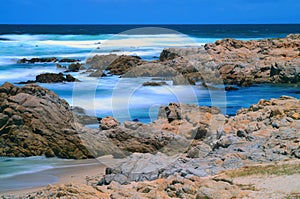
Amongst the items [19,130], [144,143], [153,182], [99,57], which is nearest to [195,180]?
[153,182]

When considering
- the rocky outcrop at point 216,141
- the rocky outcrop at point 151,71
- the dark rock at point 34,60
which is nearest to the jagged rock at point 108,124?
the rocky outcrop at point 216,141

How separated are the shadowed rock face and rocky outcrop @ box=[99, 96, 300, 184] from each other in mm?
2720

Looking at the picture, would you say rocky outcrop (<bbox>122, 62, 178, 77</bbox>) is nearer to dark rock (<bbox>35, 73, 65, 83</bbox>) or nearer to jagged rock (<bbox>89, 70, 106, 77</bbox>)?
jagged rock (<bbox>89, 70, 106, 77</bbox>)

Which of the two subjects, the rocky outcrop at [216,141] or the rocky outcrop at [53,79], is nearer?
the rocky outcrop at [216,141]

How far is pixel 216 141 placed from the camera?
16.3m

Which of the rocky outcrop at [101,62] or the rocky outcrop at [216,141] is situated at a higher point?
the rocky outcrop at [101,62]

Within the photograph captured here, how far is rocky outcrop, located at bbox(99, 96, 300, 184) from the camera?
524 inches

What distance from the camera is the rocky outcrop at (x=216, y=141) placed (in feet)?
43.7

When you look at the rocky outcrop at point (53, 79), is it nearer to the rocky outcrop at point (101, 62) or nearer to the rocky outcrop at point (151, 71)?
the rocky outcrop at point (151, 71)

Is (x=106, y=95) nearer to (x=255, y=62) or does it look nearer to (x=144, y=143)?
(x=144, y=143)

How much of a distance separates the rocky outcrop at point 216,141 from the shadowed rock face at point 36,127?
2720mm

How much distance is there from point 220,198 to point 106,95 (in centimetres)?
2218

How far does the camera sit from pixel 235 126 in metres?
17.8

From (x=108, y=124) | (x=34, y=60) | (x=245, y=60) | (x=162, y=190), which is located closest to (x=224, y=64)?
(x=245, y=60)
